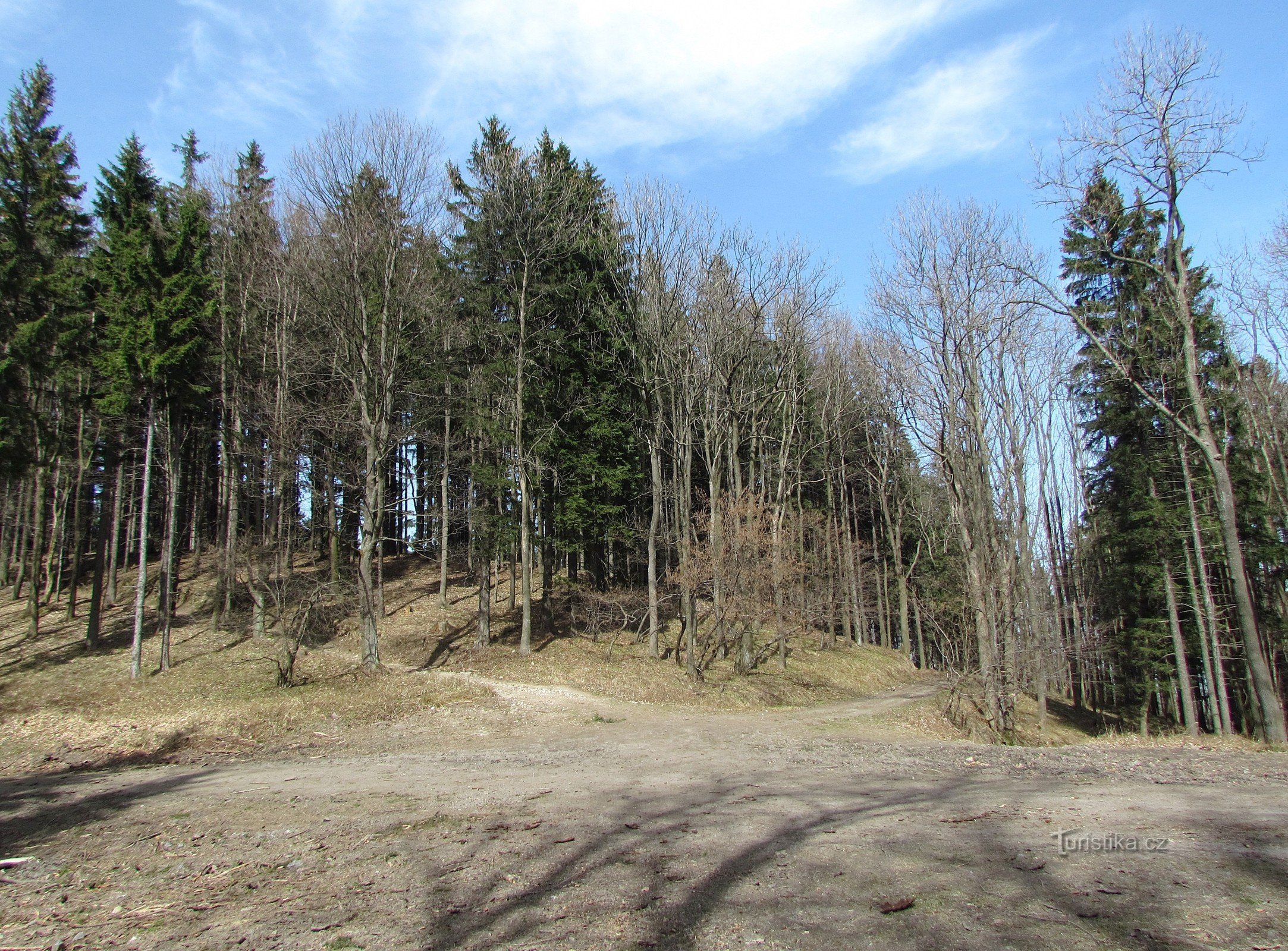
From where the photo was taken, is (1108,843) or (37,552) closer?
(1108,843)

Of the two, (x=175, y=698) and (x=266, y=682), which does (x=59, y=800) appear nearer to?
(x=175, y=698)

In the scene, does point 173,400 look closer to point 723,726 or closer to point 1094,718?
point 723,726

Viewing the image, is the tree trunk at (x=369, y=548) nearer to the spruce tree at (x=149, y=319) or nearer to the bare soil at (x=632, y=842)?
the bare soil at (x=632, y=842)

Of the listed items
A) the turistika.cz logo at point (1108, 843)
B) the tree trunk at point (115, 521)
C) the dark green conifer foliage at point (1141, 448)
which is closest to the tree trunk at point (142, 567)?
the tree trunk at point (115, 521)

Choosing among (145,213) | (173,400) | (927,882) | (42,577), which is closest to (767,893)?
Answer: (927,882)

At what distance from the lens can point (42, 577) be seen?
27438mm

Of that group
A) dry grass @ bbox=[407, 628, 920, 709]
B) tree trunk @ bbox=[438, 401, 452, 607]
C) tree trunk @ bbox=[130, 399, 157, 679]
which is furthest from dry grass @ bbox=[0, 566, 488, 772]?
tree trunk @ bbox=[438, 401, 452, 607]

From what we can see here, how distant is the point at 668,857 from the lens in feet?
16.0

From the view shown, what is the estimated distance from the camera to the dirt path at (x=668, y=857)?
360 cm

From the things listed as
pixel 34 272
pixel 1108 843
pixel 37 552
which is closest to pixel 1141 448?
pixel 1108 843

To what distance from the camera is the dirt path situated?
3600 mm

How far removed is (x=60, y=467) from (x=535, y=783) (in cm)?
2410

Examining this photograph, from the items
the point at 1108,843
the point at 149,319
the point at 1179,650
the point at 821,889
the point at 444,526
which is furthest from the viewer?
the point at 444,526

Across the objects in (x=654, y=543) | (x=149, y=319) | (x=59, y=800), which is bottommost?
(x=59, y=800)
